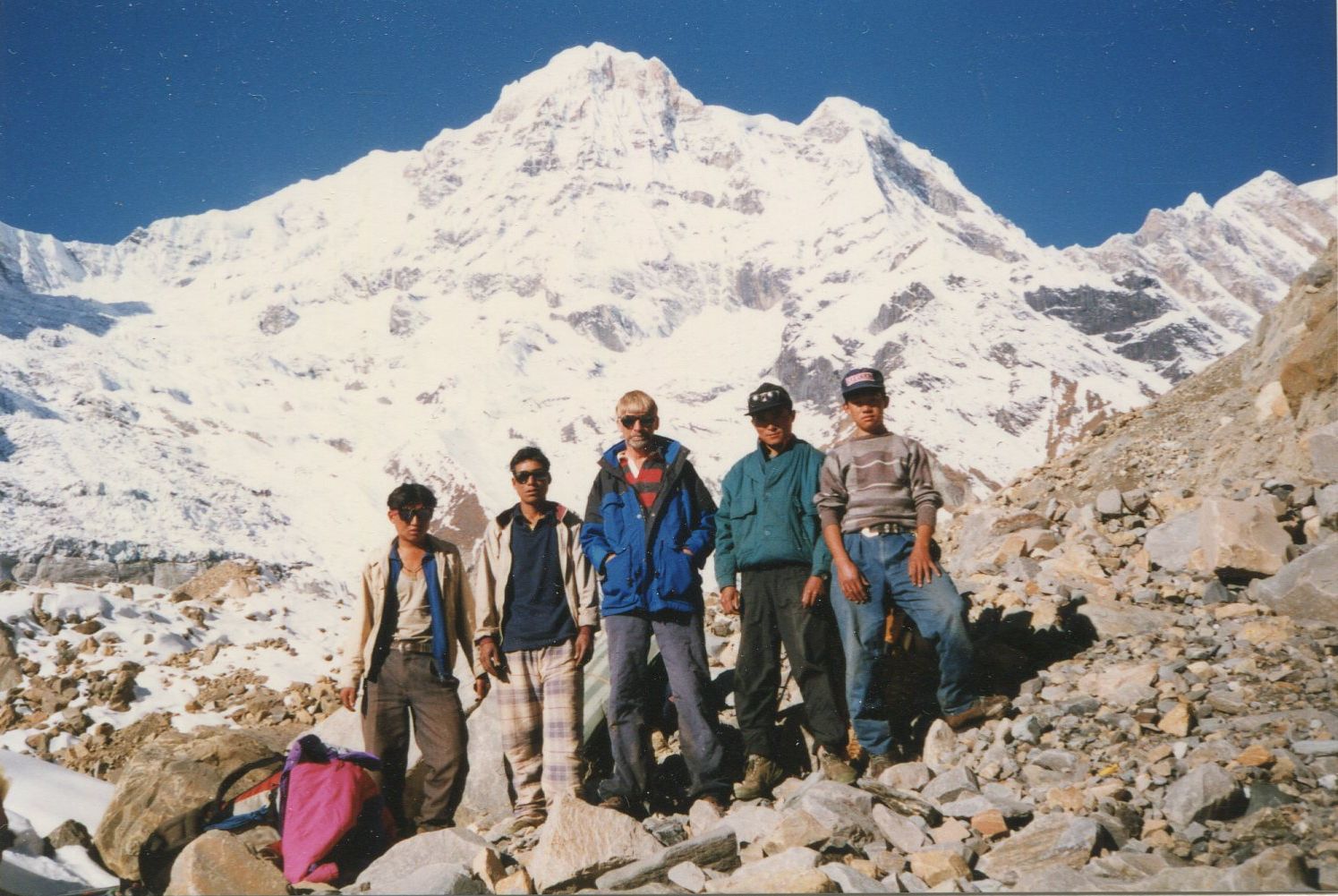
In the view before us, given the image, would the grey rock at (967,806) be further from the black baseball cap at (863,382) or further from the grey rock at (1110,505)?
the grey rock at (1110,505)

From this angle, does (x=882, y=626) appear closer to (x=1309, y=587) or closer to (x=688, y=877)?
(x=688, y=877)

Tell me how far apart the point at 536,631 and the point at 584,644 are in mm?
281

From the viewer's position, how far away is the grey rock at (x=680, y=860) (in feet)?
11.2

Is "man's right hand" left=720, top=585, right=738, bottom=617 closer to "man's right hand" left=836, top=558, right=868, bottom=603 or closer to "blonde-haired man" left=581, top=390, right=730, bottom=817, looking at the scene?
"blonde-haired man" left=581, top=390, right=730, bottom=817

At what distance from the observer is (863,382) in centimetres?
446

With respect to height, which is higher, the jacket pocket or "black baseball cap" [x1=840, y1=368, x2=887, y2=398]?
"black baseball cap" [x1=840, y1=368, x2=887, y2=398]

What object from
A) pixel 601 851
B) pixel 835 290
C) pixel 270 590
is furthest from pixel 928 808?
pixel 835 290

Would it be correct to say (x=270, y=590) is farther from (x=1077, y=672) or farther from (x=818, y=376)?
(x=818, y=376)

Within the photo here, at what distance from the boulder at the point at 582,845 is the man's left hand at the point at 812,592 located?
1345 millimetres

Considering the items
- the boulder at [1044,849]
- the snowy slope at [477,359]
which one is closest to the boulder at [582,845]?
the boulder at [1044,849]

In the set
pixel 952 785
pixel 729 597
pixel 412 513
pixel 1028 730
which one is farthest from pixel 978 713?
pixel 412 513

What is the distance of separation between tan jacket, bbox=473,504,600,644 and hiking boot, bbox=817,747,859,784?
1410mm

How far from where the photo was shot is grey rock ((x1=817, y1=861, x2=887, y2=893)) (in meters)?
3.05

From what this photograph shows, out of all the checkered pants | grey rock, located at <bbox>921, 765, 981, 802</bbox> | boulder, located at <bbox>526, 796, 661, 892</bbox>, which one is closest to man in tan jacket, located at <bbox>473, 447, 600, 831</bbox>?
the checkered pants
